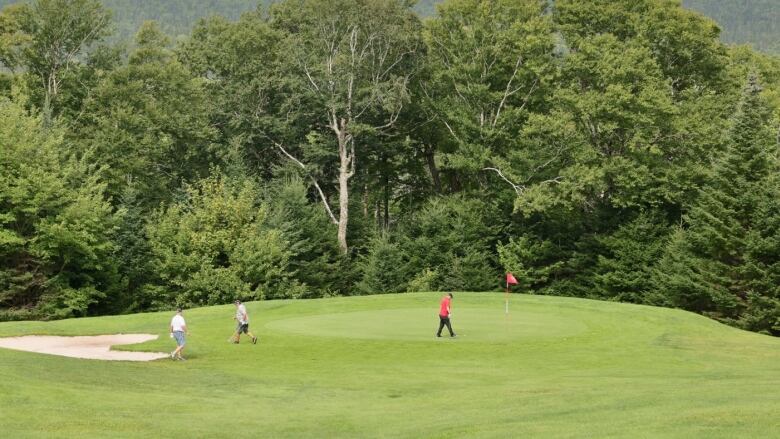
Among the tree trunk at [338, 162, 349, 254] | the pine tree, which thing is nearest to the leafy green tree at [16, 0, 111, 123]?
the tree trunk at [338, 162, 349, 254]

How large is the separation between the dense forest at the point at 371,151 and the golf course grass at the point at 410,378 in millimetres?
16305

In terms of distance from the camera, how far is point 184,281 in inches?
2222

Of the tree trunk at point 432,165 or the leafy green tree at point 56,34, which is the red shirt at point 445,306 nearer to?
the leafy green tree at point 56,34

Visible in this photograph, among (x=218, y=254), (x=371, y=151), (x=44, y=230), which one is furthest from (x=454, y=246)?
(x=44, y=230)

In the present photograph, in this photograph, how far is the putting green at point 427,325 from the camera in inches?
1239

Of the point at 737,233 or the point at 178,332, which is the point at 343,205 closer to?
the point at 737,233

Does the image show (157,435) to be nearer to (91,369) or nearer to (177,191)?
(91,369)

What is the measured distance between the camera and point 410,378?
24.0 meters

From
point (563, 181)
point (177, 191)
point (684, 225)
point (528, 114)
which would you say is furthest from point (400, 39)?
point (684, 225)

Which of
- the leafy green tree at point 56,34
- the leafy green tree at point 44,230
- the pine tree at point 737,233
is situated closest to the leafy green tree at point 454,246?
the pine tree at point 737,233

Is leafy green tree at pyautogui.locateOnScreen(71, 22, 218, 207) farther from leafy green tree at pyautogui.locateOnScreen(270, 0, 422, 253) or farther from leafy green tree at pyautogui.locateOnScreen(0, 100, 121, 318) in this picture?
leafy green tree at pyautogui.locateOnScreen(270, 0, 422, 253)

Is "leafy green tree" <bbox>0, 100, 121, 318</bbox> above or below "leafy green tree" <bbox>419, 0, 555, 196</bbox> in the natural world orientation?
below

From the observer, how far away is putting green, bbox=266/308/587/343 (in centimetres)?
3147

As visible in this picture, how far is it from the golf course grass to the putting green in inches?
3.6
